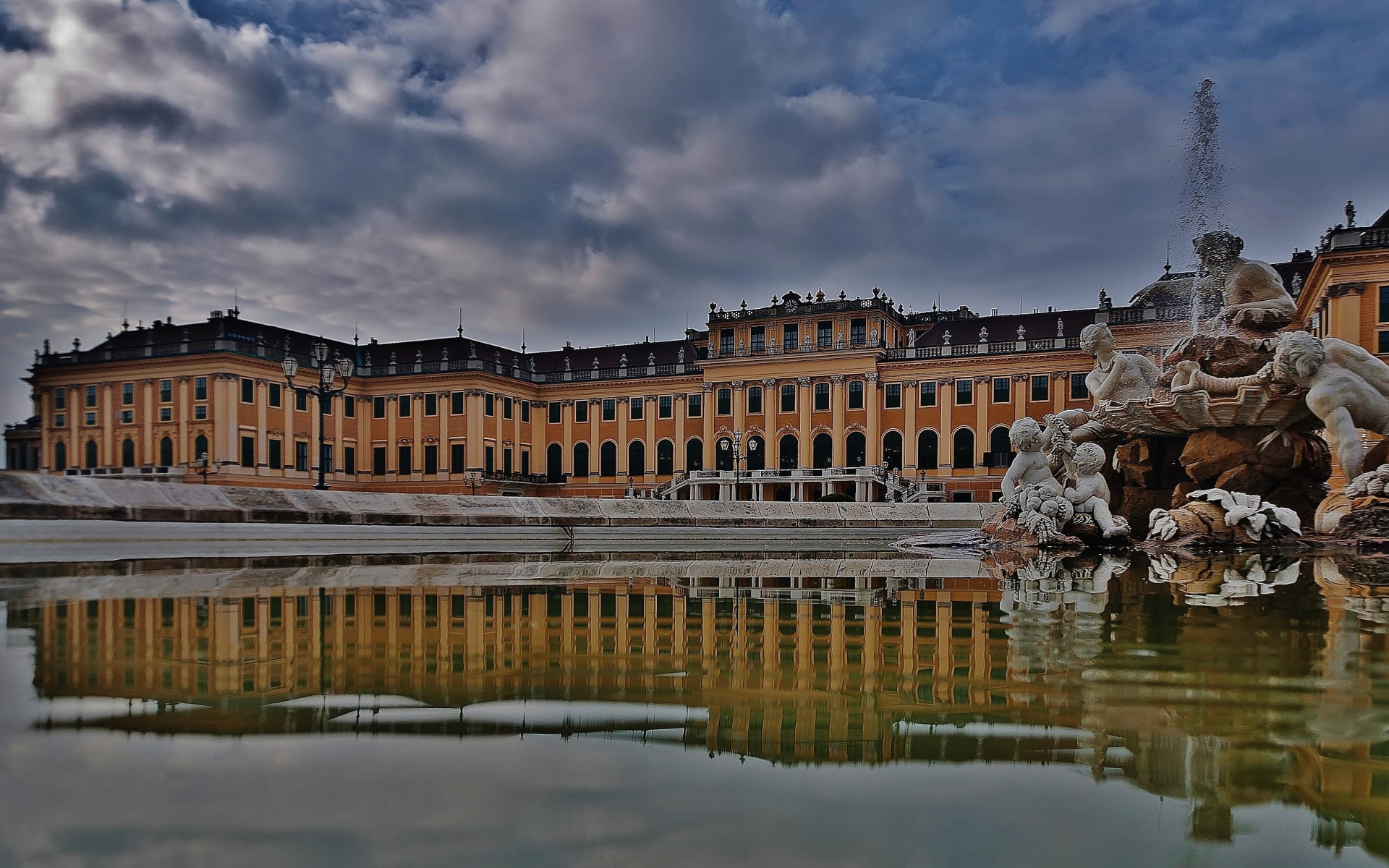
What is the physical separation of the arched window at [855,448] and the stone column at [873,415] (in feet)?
1.75

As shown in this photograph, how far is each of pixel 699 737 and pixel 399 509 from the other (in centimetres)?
1291

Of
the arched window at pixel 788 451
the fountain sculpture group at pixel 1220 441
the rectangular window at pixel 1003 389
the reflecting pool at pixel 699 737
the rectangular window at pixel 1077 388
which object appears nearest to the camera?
the reflecting pool at pixel 699 737

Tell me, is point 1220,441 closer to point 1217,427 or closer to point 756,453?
point 1217,427

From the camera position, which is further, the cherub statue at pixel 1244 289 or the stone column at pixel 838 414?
the stone column at pixel 838 414

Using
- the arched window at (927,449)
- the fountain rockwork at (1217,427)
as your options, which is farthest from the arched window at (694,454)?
the fountain rockwork at (1217,427)

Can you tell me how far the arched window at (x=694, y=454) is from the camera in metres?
64.9

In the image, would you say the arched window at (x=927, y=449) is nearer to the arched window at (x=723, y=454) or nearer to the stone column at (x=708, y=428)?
the arched window at (x=723, y=454)

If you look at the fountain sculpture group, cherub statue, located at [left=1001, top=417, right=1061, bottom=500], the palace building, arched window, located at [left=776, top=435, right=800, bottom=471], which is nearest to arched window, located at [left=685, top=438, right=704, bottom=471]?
the palace building

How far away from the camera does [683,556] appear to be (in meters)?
13.1

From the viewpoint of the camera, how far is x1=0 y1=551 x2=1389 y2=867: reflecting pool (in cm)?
187

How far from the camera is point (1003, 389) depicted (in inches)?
2280

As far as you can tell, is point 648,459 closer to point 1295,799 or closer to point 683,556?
point 683,556

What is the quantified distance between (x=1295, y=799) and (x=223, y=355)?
209 ft

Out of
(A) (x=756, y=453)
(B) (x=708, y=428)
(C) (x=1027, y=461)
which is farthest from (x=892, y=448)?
(C) (x=1027, y=461)
